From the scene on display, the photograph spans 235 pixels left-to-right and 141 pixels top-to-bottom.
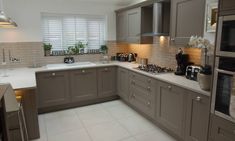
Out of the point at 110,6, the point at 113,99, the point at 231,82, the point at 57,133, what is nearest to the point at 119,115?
the point at 113,99

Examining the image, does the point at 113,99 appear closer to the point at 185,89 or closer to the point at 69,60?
the point at 69,60

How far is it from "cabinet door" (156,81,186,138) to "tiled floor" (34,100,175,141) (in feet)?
0.87

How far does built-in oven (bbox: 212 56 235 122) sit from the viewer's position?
5.44ft

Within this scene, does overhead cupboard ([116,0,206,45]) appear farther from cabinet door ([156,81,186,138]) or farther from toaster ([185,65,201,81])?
cabinet door ([156,81,186,138])

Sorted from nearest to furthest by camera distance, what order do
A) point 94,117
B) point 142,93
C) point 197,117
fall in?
1. point 197,117
2. point 142,93
3. point 94,117

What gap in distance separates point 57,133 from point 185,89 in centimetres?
209

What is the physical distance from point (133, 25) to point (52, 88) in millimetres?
2152

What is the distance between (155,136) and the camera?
2836mm

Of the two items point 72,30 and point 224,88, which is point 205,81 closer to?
point 224,88

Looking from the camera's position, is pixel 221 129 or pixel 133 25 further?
pixel 133 25

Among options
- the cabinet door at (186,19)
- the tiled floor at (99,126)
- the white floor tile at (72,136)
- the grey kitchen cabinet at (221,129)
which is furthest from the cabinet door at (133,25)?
the grey kitchen cabinet at (221,129)

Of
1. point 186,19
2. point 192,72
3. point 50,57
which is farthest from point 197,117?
point 50,57

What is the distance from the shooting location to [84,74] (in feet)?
12.8

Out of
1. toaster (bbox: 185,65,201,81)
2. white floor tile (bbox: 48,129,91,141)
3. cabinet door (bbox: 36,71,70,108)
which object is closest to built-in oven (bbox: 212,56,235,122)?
toaster (bbox: 185,65,201,81)
